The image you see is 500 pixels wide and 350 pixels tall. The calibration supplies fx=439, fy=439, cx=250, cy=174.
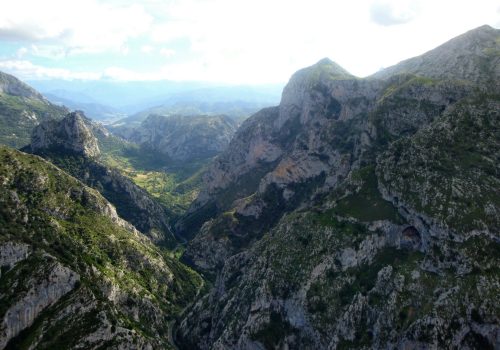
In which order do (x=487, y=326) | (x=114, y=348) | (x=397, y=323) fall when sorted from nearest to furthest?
(x=487, y=326) → (x=397, y=323) → (x=114, y=348)

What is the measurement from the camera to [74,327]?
18388 centimetres

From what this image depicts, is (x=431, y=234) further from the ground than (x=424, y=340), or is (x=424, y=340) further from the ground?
(x=431, y=234)

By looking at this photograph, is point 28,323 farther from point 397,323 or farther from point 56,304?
point 397,323

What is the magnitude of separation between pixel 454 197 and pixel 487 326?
57608 millimetres

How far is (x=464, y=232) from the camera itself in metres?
175

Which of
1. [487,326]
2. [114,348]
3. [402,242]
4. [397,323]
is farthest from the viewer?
[402,242]

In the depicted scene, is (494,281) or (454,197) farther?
(454,197)

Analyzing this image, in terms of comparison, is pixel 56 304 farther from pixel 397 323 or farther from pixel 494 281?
pixel 494 281

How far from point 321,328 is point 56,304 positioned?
11831cm

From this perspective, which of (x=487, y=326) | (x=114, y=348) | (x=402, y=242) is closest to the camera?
(x=487, y=326)

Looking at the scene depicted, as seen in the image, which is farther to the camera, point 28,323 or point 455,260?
point 28,323

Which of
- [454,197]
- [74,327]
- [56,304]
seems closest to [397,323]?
[454,197]

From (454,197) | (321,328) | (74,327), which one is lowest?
(321,328)

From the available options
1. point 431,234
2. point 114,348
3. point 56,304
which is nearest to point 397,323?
point 431,234
